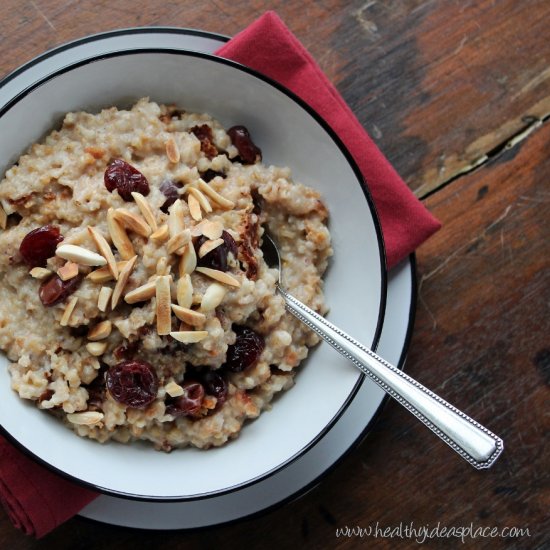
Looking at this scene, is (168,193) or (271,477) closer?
(168,193)

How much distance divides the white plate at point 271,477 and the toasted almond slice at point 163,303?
2.35 ft

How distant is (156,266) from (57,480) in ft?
2.73

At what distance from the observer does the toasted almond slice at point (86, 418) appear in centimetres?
197

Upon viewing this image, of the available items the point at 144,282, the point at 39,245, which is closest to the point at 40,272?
the point at 39,245

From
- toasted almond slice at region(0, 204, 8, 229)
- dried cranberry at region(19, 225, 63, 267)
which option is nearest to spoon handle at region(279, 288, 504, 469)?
dried cranberry at region(19, 225, 63, 267)

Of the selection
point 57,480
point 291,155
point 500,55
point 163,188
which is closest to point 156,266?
point 163,188

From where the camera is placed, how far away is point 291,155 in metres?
2.28

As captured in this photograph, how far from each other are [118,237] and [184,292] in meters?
0.25

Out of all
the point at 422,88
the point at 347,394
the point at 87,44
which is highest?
the point at 87,44

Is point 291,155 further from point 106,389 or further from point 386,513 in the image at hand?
point 386,513

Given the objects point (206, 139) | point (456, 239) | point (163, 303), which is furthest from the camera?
point (456, 239)

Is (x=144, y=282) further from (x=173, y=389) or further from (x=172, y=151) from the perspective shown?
(x=172, y=151)

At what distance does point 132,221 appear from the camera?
76.6 inches

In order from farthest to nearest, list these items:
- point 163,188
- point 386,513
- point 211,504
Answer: point 386,513 < point 211,504 < point 163,188
